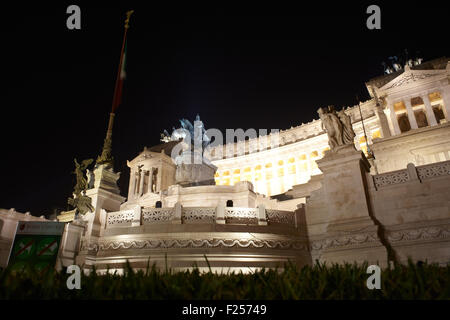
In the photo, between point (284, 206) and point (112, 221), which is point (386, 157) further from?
point (112, 221)

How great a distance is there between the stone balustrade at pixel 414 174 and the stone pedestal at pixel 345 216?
0.82 metres

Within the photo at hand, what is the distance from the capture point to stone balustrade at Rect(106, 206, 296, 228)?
49.4 ft

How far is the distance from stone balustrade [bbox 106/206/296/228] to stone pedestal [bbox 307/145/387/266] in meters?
1.69

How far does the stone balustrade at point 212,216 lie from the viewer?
15055 millimetres

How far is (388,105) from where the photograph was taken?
4575 centimetres

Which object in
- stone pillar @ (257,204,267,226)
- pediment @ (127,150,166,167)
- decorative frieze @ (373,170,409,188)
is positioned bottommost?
stone pillar @ (257,204,267,226)

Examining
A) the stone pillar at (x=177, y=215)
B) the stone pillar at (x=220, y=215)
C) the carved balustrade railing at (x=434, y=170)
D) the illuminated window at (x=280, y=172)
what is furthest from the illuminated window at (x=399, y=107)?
the stone pillar at (x=177, y=215)

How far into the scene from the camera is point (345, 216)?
14.5m

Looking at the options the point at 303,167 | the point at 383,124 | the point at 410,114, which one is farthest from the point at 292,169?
the point at 410,114

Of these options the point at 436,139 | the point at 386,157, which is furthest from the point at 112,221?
the point at 436,139

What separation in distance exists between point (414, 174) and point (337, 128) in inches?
184

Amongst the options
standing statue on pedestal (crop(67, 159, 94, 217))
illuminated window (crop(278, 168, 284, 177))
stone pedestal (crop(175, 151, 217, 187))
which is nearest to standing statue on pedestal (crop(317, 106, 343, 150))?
standing statue on pedestal (crop(67, 159, 94, 217))

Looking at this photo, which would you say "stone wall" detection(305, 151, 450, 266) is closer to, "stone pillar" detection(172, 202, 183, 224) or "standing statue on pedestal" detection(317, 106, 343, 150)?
"standing statue on pedestal" detection(317, 106, 343, 150)
